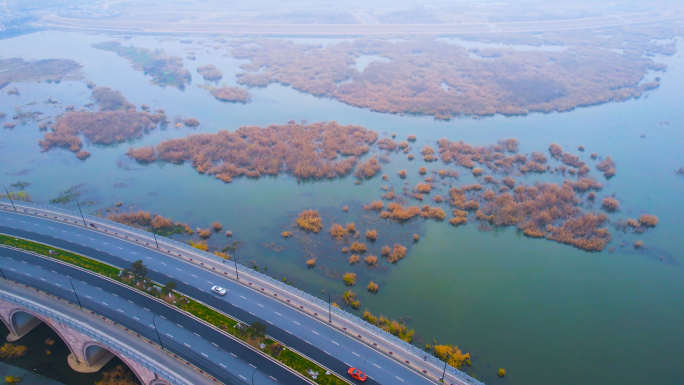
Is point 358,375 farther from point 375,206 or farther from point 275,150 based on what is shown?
point 275,150

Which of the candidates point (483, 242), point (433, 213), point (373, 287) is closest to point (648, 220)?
point (483, 242)

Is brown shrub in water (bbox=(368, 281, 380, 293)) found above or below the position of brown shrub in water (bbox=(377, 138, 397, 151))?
below

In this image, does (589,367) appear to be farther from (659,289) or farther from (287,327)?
(287,327)

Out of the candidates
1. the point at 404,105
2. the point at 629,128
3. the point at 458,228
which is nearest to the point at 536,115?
the point at 629,128

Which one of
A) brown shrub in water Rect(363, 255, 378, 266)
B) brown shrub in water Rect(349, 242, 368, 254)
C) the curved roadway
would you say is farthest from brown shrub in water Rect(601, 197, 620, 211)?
the curved roadway

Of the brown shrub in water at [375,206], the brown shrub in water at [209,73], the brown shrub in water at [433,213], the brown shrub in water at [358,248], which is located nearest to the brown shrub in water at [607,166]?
the brown shrub in water at [433,213]

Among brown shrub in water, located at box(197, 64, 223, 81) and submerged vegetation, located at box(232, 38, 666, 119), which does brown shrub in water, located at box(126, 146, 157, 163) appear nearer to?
submerged vegetation, located at box(232, 38, 666, 119)
